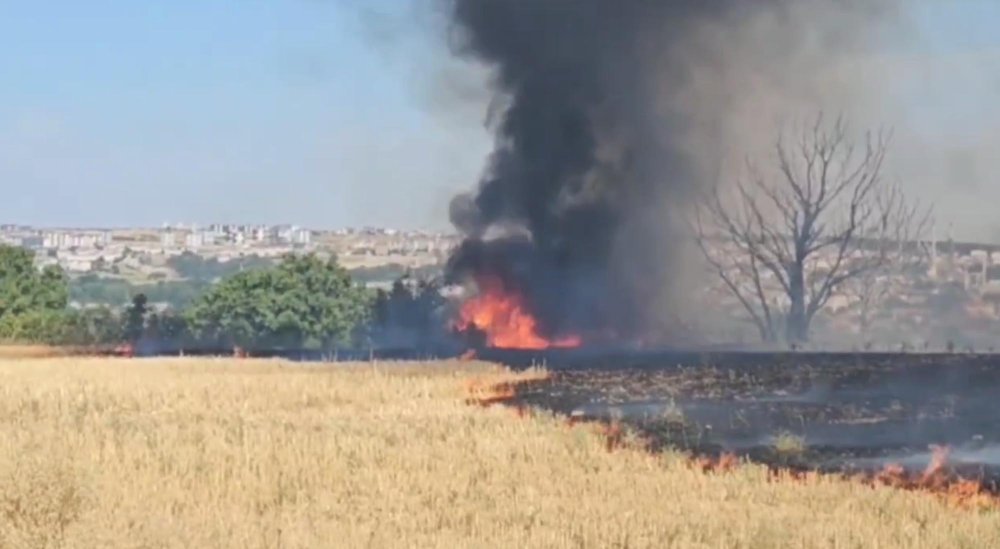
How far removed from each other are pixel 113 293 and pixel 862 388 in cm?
10863

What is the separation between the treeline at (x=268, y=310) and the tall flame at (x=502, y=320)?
3.71 meters

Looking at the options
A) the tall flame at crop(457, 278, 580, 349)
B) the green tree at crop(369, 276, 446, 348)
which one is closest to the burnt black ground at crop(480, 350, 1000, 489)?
the tall flame at crop(457, 278, 580, 349)

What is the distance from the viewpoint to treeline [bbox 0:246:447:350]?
74688 mm

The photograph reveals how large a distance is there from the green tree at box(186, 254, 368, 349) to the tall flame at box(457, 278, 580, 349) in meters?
8.63

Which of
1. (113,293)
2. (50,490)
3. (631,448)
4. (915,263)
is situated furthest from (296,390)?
(113,293)

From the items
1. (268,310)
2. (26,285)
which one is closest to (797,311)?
(268,310)

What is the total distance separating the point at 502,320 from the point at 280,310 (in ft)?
41.4

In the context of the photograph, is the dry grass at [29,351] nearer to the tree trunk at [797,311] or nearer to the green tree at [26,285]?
the green tree at [26,285]

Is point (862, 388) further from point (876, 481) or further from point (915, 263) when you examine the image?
point (915, 263)

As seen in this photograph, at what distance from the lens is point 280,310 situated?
76375 millimetres

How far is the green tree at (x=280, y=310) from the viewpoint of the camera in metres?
75.8

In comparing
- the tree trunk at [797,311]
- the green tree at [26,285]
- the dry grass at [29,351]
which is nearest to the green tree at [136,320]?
the green tree at [26,285]

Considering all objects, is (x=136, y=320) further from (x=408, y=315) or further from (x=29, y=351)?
(x=29, y=351)

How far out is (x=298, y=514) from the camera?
19.0 meters
